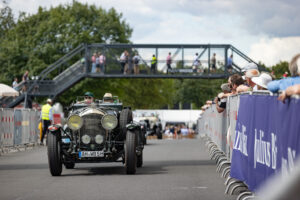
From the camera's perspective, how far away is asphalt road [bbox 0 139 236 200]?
8.91 m

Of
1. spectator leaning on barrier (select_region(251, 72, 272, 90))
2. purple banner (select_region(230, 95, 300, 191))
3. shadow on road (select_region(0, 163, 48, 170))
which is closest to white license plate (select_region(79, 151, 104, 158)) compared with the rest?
shadow on road (select_region(0, 163, 48, 170))

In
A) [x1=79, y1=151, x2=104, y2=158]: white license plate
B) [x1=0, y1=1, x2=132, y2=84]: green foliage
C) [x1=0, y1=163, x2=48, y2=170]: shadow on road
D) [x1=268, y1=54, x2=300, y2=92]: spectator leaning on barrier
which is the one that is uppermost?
[x1=0, y1=1, x2=132, y2=84]: green foliage

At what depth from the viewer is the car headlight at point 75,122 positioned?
39.9ft

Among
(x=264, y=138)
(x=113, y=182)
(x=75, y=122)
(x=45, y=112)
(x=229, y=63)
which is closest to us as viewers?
(x=264, y=138)

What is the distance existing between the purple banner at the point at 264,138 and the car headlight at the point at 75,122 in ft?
12.8

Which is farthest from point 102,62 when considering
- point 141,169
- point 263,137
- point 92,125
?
point 263,137

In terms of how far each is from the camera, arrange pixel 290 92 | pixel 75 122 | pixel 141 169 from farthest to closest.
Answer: pixel 141 169
pixel 75 122
pixel 290 92

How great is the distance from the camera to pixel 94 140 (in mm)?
12320

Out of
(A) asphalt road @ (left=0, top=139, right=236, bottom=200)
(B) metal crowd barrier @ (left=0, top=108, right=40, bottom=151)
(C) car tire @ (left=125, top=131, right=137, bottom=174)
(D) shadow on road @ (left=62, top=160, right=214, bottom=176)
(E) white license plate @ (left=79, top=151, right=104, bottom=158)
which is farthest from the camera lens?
(B) metal crowd barrier @ (left=0, top=108, right=40, bottom=151)

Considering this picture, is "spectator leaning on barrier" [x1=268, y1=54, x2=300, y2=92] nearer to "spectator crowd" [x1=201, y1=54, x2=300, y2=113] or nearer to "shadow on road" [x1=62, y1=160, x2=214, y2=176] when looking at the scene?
"spectator crowd" [x1=201, y1=54, x2=300, y2=113]

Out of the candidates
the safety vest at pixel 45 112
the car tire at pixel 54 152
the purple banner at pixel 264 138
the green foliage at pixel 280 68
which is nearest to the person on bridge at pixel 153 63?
the safety vest at pixel 45 112

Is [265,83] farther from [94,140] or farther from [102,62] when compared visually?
[102,62]

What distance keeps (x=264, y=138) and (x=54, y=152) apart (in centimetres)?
588

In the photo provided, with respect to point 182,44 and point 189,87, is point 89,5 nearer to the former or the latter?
point 182,44
